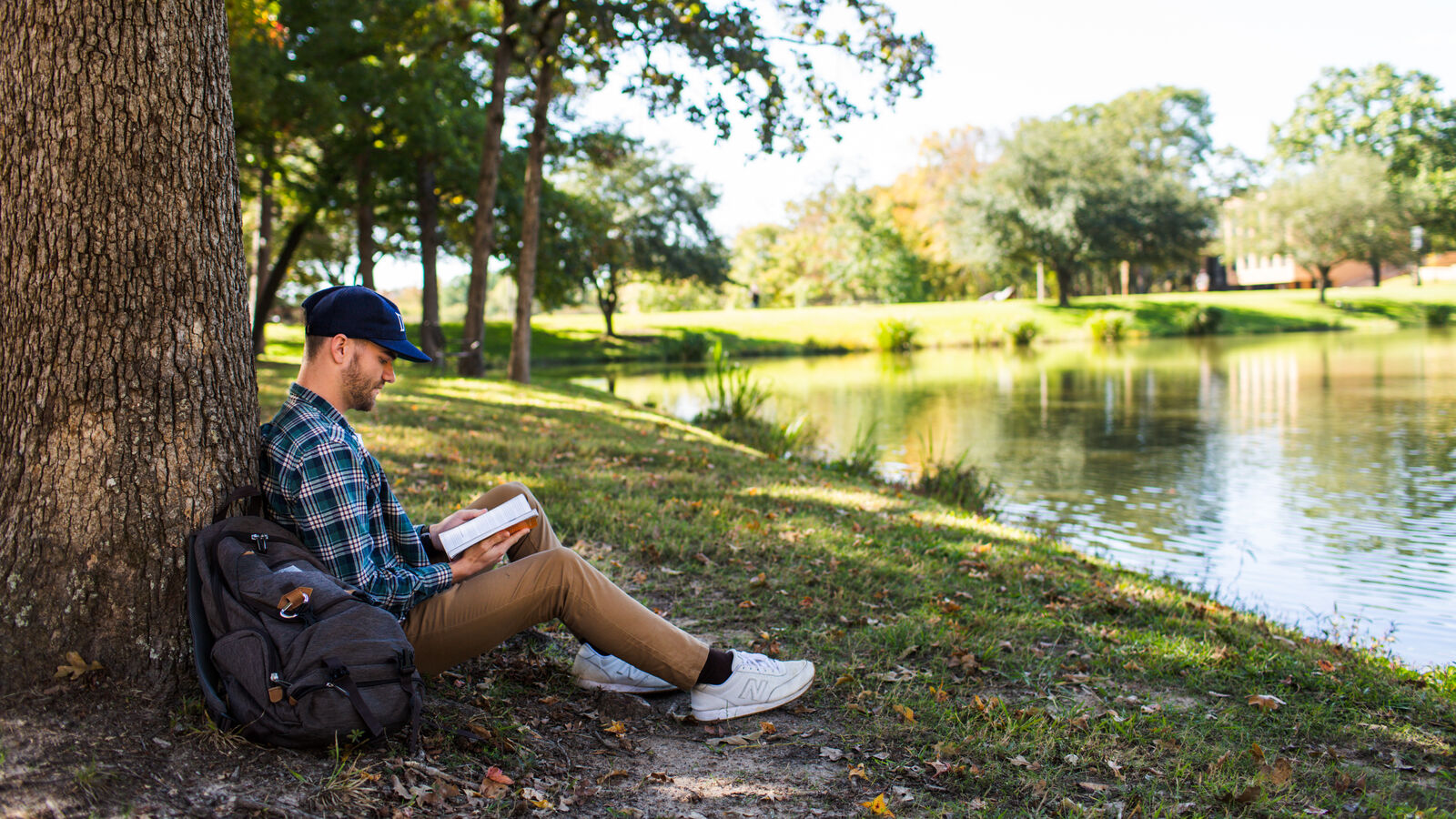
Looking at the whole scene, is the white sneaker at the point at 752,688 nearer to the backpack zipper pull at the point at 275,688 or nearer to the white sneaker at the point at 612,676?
the white sneaker at the point at 612,676

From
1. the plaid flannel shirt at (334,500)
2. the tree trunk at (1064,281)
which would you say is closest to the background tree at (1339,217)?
the tree trunk at (1064,281)

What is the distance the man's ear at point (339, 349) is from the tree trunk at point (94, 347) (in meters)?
0.43

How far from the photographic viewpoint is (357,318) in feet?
10.5

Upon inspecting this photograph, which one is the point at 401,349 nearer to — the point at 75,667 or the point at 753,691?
the point at 75,667

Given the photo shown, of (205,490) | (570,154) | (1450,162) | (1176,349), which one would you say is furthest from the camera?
(1450,162)

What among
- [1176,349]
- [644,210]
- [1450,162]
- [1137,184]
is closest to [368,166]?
[644,210]

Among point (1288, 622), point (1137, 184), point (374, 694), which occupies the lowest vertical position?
point (1288, 622)

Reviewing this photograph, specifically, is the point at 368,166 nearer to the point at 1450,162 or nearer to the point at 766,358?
the point at 766,358

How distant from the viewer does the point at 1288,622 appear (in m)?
6.12

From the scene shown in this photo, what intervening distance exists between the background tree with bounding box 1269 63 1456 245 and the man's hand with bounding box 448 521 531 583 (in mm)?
60028

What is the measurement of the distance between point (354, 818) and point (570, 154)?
1944 cm

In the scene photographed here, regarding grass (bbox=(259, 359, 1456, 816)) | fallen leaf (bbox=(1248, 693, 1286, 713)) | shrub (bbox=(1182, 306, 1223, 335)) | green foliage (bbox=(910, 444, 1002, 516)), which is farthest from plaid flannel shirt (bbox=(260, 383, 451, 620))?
shrub (bbox=(1182, 306, 1223, 335))

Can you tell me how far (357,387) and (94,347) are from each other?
0.75m

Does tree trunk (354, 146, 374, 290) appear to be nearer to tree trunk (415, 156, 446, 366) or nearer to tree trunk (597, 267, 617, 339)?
tree trunk (415, 156, 446, 366)
